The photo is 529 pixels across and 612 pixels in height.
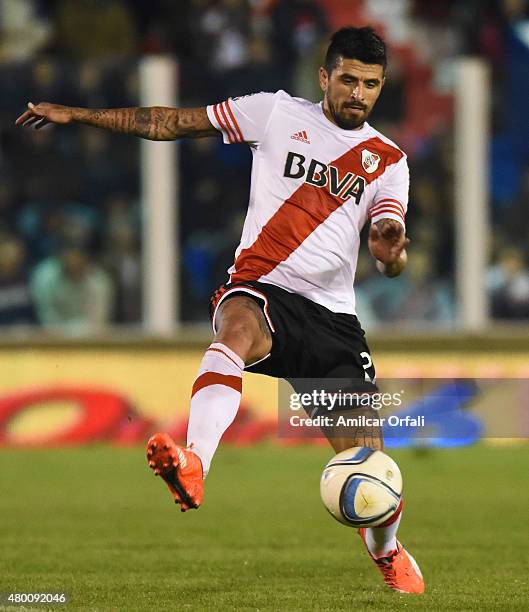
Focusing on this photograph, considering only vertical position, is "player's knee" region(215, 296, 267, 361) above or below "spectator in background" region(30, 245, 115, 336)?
above

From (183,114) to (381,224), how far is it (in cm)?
112

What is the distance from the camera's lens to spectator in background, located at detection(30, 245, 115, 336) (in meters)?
14.1

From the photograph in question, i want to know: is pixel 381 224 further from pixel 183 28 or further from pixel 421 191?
pixel 183 28

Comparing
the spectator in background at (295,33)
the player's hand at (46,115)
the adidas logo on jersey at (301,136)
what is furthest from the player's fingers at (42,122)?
the spectator in background at (295,33)

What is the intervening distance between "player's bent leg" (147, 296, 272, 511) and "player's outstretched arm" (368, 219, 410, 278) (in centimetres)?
63

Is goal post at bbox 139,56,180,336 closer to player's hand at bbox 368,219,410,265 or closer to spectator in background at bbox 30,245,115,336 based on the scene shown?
spectator in background at bbox 30,245,115,336

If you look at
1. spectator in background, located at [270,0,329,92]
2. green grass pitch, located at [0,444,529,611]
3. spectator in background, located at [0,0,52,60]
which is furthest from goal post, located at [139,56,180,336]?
spectator in background, located at [0,0,52,60]

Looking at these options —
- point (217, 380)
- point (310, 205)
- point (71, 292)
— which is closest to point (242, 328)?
point (217, 380)

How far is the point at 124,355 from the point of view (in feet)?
47.2

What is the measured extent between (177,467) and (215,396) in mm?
566

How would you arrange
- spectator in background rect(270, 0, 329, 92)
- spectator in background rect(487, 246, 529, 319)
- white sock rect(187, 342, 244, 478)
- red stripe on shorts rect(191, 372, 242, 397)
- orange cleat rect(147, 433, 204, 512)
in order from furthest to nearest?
spectator in background rect(487, 246, 529, 319) → spectator in background rect(270, 0, 329, 92) → red stripe on shorts rect(191, 372, 242, 397) → white sock rect(187, 342, 244, 478) → orange cleat rect(147, 433, 204, 512)

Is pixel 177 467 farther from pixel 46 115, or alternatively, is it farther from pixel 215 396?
pixel 46 115

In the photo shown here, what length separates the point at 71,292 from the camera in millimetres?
14211

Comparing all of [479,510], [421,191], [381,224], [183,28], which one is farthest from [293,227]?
[183,28]
